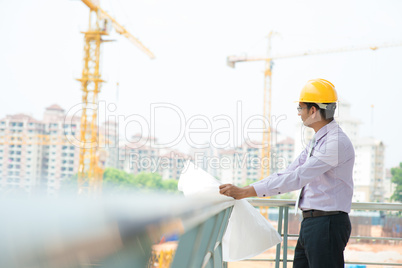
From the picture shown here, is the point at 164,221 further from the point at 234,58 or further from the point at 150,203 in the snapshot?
the point at 234,58

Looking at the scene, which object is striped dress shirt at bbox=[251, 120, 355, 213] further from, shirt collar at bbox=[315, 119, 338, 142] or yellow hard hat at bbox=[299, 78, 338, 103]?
yellow hard hat at bbox=[299, 78, 338, 103]

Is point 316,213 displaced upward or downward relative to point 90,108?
downward

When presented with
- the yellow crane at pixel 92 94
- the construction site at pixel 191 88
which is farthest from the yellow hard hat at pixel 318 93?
the construction site at pixel 191 88

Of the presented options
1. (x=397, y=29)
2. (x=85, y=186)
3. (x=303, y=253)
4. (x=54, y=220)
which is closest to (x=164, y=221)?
(x=54, y=220)

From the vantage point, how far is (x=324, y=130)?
158 cm

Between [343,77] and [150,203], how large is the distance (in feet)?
176

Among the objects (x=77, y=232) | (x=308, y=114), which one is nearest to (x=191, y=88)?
(x=308, y=114)

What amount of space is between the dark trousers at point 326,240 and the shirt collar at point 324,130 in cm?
27

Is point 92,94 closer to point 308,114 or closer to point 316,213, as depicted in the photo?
point 308,114

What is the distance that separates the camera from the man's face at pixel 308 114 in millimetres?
1614

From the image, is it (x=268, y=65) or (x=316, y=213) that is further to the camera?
(x=268, y=65)

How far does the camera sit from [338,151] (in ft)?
4.92

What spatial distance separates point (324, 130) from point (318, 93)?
0.14 metres

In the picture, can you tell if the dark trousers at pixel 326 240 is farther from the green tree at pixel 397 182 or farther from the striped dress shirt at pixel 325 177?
the green tree at pixel 397 182
